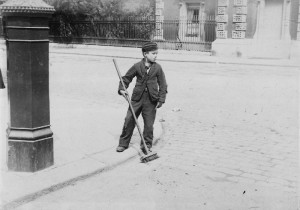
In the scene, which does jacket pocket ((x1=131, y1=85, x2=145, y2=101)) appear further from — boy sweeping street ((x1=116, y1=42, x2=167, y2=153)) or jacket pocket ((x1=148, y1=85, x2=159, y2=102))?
jacket pocket ((x1=148, y1=85, x2=159, y2=102))

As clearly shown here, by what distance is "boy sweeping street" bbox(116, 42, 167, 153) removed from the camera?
18.9 feet

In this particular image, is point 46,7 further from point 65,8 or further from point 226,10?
point 65,8

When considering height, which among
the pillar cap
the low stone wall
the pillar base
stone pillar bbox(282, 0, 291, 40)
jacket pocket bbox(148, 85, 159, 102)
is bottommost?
the pillar base

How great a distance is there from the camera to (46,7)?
4719 millimetres

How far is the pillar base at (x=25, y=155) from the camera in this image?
4.81 metres

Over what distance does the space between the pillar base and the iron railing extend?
67.2ft

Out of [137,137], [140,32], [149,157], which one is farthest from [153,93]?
[140,32]

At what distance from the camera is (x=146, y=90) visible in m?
5.80

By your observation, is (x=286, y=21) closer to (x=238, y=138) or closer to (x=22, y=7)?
(x=238, y=138)

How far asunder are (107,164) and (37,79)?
4.43 ft

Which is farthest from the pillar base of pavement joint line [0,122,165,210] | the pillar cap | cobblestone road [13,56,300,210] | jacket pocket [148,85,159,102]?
jacket pocket [148,85,159,102]

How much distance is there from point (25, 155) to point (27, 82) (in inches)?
32.8

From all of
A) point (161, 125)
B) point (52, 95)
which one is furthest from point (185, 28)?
point (161, 125)

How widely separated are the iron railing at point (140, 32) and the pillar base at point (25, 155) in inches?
806
